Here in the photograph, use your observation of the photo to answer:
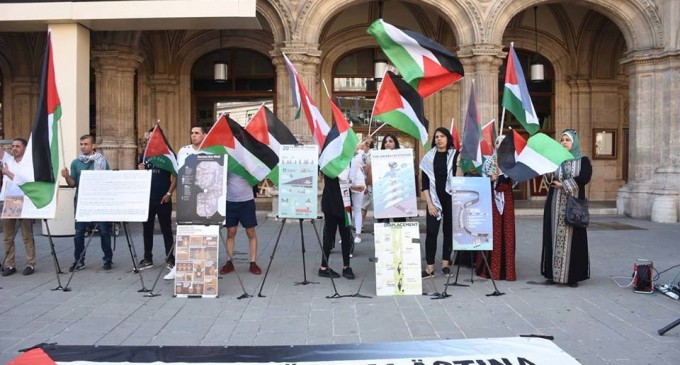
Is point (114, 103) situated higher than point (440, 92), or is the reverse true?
point (440, 92)

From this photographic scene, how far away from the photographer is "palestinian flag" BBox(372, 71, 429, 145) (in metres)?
6.95

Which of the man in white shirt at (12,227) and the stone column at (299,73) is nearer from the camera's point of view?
the man in white shirt at (12,227)

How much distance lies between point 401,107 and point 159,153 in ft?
11.0

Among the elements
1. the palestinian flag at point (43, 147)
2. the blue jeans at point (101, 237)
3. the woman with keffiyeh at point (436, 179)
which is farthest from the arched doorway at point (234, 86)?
the woman with keffiyeh at point (436, 179)

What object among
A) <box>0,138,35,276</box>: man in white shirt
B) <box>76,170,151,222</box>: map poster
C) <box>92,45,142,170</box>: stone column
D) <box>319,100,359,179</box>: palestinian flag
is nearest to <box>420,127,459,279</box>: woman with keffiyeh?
<box>319,100,359,179</box>: palestinian flag

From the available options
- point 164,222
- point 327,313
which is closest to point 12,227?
point 164,222

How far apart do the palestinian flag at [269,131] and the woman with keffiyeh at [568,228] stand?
3.40 m

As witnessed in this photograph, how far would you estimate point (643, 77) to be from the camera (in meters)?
14.2

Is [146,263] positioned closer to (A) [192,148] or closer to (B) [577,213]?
(A) [192,148]

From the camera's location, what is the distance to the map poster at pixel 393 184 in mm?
6777

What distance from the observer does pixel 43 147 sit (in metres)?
6.96

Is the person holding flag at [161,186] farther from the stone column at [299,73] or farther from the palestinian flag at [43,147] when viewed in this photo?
the stone column at [299,73]

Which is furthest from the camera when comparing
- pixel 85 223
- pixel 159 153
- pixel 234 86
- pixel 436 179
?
pixel 234 86

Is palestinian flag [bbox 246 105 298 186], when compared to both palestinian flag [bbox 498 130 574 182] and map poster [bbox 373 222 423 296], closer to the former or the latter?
map poster [bbox 373 222 423 296]
